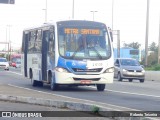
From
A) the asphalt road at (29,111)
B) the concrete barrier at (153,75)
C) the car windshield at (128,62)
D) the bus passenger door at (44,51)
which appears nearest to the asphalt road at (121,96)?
the bus passenger door at (44,51)

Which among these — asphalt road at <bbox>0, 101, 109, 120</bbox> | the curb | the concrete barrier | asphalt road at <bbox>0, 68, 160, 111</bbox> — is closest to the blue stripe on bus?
asphalt road at <bbox>0, 68, 160, 111</bbox>

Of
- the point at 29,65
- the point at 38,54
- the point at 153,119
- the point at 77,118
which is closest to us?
the point at 153,119

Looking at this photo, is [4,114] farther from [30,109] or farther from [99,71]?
[99,71]

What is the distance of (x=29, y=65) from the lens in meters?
32.8

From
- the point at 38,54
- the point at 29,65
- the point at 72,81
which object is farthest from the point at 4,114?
the point at 29,65

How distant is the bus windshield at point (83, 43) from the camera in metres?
27.2

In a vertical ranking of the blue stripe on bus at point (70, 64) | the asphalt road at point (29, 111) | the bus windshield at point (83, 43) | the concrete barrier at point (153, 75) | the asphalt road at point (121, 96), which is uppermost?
the bus windshield at point (83, 43)

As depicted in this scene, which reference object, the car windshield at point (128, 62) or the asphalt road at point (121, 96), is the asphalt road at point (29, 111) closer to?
the asphalt road at point (121, 96)

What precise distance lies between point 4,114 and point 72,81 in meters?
11.0

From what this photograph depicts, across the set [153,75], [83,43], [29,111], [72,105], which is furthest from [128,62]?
[29,111]

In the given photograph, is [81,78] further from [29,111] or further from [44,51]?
[29,111]

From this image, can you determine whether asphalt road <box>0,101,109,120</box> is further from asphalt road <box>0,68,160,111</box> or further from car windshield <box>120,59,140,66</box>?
car windshield <box>120,59,140,66</box>

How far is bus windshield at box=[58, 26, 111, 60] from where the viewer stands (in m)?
27.2

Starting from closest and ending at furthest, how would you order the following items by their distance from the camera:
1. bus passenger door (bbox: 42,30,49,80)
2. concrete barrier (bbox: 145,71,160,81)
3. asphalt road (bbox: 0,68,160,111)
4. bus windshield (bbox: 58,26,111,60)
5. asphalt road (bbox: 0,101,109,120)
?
asphalt road (bbox: 0,101,109,120), asphalt road (bbox: 0,68,160,111), bus windshield (bbox: 58,26,111,60), bus passenger door (bbox: 42,30,49,80), concrete barrier (bbox: 145,71,160,81)
